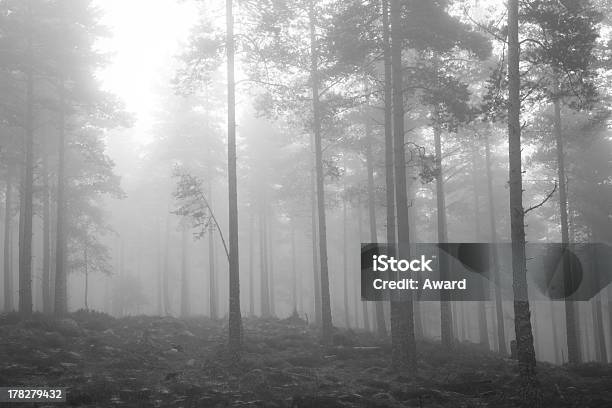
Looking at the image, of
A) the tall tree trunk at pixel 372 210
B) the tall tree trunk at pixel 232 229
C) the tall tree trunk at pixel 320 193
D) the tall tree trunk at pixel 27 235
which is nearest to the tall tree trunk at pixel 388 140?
the tall tree trunk at pixel 320 193

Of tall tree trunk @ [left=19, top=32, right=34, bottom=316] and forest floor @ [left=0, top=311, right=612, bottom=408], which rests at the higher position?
tall tree trunk @ [left=19, top=32, right=34, bottom=316]

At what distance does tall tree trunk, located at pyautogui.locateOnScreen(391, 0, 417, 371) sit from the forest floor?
0.64 m

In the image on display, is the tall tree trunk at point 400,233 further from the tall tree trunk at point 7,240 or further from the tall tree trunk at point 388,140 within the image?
the tall tree trunk at point 7,240

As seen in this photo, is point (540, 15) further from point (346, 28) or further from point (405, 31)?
point (346, 28)

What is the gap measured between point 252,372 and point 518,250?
7.01 m

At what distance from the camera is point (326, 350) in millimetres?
15383

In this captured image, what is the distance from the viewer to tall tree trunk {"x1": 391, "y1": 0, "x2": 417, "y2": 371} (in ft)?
40.7

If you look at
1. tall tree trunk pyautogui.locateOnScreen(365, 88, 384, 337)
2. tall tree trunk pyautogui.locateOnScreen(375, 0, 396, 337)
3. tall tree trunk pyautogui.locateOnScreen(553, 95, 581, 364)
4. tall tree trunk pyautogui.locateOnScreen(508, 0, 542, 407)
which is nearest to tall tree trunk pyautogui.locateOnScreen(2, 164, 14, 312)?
tall tree trunk pyautogui.locateOnScreen(365, 88, 384, 337)

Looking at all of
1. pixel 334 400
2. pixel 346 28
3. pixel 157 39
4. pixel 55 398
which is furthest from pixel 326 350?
pixel 157 39

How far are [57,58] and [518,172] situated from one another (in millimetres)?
17620

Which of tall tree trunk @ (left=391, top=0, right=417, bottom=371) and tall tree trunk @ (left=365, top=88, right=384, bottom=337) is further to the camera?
tall tree trunk @ (left=365, top=88, right=384, bottom=337)

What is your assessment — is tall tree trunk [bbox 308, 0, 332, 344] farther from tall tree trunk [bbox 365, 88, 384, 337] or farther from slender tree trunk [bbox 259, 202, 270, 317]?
slender tree trunk [bbox 259, 202, 270, 317]

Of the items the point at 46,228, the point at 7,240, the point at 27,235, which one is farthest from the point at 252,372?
the point at 7,240

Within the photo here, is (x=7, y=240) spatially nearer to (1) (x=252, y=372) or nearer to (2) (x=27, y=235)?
(2) (x=27, y=235)
